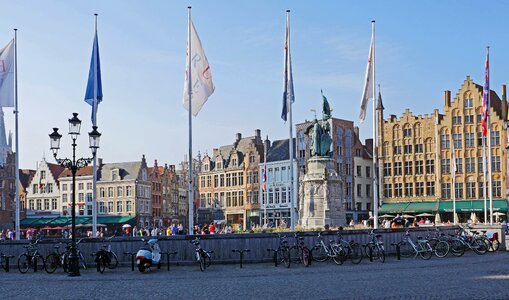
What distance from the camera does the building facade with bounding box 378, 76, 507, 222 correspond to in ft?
227

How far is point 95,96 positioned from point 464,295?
17.2m

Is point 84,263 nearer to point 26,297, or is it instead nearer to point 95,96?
point 95,96

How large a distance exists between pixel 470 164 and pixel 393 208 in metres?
9.24

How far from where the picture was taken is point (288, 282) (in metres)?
17.9

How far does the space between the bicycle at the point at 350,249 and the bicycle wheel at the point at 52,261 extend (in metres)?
9.44

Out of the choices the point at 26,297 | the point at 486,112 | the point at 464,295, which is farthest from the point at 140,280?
the point at 486,112

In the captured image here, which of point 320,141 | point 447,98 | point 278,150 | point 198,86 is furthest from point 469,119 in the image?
point 198,86

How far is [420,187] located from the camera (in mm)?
74688

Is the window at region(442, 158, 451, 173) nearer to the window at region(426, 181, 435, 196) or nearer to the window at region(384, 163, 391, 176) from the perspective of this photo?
the window at region(426, 181, 435, 196)

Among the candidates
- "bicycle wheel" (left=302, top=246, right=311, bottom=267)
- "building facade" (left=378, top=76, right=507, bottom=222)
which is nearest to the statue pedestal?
"bicycle wheel" (left=302, top=246, right=311, bottom=267)

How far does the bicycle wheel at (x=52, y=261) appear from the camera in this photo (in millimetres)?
23219

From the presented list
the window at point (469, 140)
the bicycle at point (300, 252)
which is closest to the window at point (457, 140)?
the window at point (469, 140)

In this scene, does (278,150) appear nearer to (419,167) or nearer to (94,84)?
(419,167)

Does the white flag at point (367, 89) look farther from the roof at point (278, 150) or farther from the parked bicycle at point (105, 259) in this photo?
the roof at point (278, 150)
